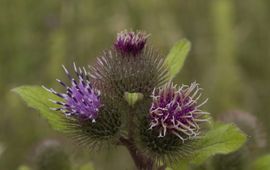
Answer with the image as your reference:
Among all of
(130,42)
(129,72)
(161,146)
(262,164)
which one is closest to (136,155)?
(161,146)

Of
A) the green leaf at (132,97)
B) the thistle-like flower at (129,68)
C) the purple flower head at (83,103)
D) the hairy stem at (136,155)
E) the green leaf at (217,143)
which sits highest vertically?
the thistle-like flower at (129,68)

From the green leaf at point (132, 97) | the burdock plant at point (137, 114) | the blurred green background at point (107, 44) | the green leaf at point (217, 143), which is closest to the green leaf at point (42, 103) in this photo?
the burdock plant at point (137, 114)

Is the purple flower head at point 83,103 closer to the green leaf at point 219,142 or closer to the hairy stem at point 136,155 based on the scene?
the hairy stem at point 136,155

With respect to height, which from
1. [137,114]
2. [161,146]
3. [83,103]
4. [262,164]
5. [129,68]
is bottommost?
[262,164]

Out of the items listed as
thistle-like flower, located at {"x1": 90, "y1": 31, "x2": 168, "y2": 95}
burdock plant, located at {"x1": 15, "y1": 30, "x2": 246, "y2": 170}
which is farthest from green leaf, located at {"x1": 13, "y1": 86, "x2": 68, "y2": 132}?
thistle-like flower, located at {"x1": 90, "y1": 31, "x2": 168, "y2": 95}

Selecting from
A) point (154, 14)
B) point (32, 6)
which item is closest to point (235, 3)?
point (154, 14)

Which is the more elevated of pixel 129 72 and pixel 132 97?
pixel 129 72

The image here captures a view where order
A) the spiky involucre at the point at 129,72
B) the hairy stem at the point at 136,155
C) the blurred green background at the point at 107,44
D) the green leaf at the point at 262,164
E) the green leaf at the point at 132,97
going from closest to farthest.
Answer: the green leaf at the point at 132,97, the hairy stem at the point at 136,155, the spiky involucre at the point at 129,72, the green leaf at the point at 262,164, the blurred green background at the point at 107,44

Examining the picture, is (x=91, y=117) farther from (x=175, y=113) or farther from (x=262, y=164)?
(x=262, y=164)
